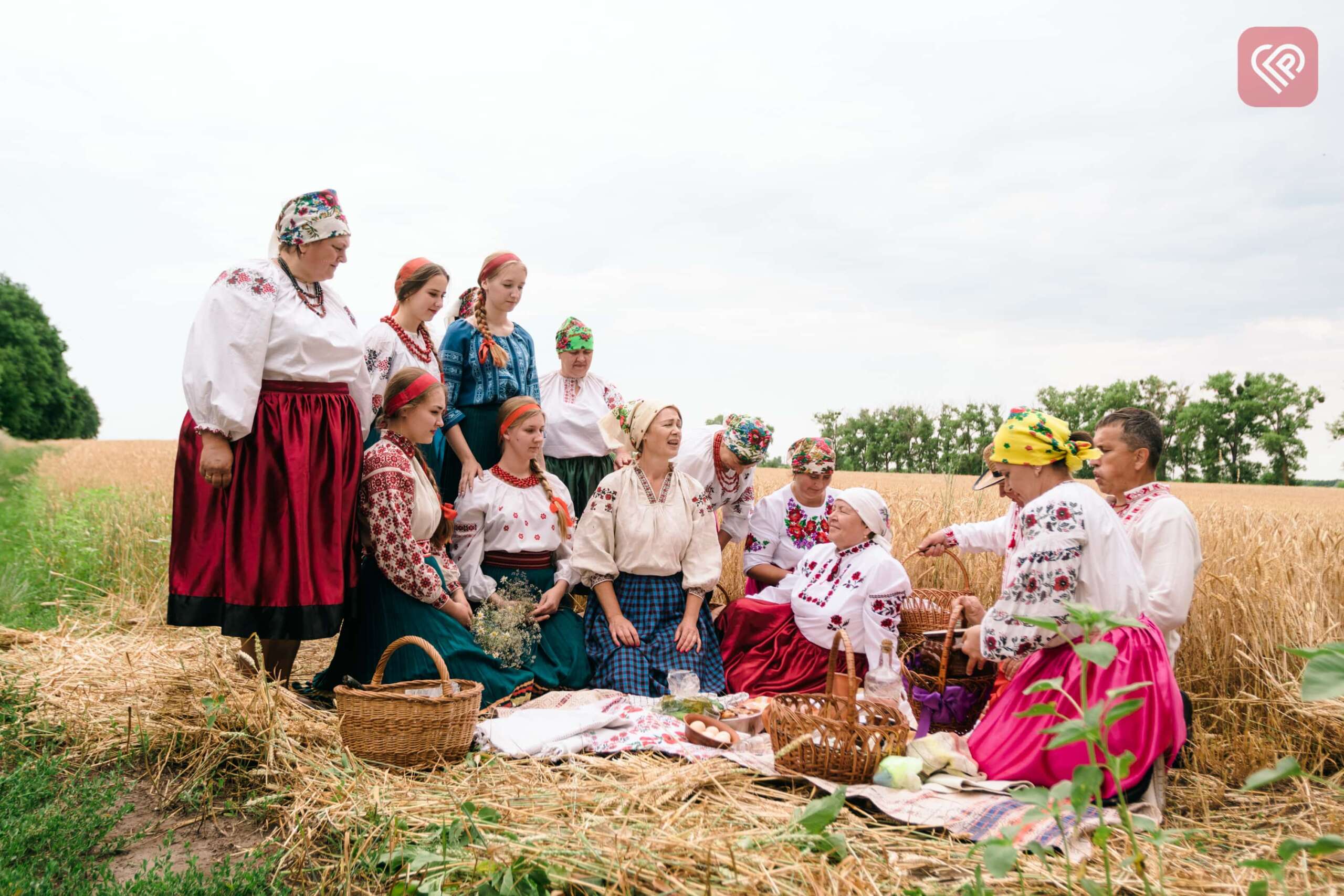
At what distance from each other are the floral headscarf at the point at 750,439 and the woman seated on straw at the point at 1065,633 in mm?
2035

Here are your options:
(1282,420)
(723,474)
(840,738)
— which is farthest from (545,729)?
(1282,420)

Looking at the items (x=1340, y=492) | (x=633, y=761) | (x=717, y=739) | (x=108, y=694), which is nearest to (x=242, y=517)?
(x=108, y=694)

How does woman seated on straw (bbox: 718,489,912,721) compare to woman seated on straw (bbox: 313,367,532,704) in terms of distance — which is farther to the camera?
woman seated on straw (bbox: 718,489,912,721)

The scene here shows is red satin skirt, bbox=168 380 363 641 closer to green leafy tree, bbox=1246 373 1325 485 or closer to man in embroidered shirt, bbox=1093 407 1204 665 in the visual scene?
man in embroidered shirt, bbox=1093 407 1204 665

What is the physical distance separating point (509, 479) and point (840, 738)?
8.34ft

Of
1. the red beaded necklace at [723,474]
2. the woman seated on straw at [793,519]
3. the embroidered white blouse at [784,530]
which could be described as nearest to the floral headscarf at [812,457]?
the woman seated on straw at [793,519]

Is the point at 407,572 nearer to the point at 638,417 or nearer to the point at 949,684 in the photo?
the point at 638,417

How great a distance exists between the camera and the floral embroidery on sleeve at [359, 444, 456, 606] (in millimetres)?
4371

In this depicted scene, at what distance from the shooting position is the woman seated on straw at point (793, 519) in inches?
222

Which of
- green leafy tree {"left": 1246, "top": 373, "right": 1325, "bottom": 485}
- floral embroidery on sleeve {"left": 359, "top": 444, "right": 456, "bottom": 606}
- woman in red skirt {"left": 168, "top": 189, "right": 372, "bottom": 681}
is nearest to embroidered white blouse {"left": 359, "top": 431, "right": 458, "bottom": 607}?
floral embroidery on sleeve {"left": 359, "top": 444, "right": 456, "bottom": 606}

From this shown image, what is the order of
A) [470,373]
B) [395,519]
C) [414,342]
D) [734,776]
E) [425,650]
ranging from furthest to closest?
1. [470,373]
2. [414,342]
3. [395,519]
4. [425,650]
5. [734,776]

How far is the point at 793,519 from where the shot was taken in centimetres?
575

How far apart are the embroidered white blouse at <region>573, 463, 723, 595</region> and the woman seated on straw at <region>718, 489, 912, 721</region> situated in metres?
0.39

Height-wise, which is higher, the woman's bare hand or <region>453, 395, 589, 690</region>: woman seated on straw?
the woman's bare hand
